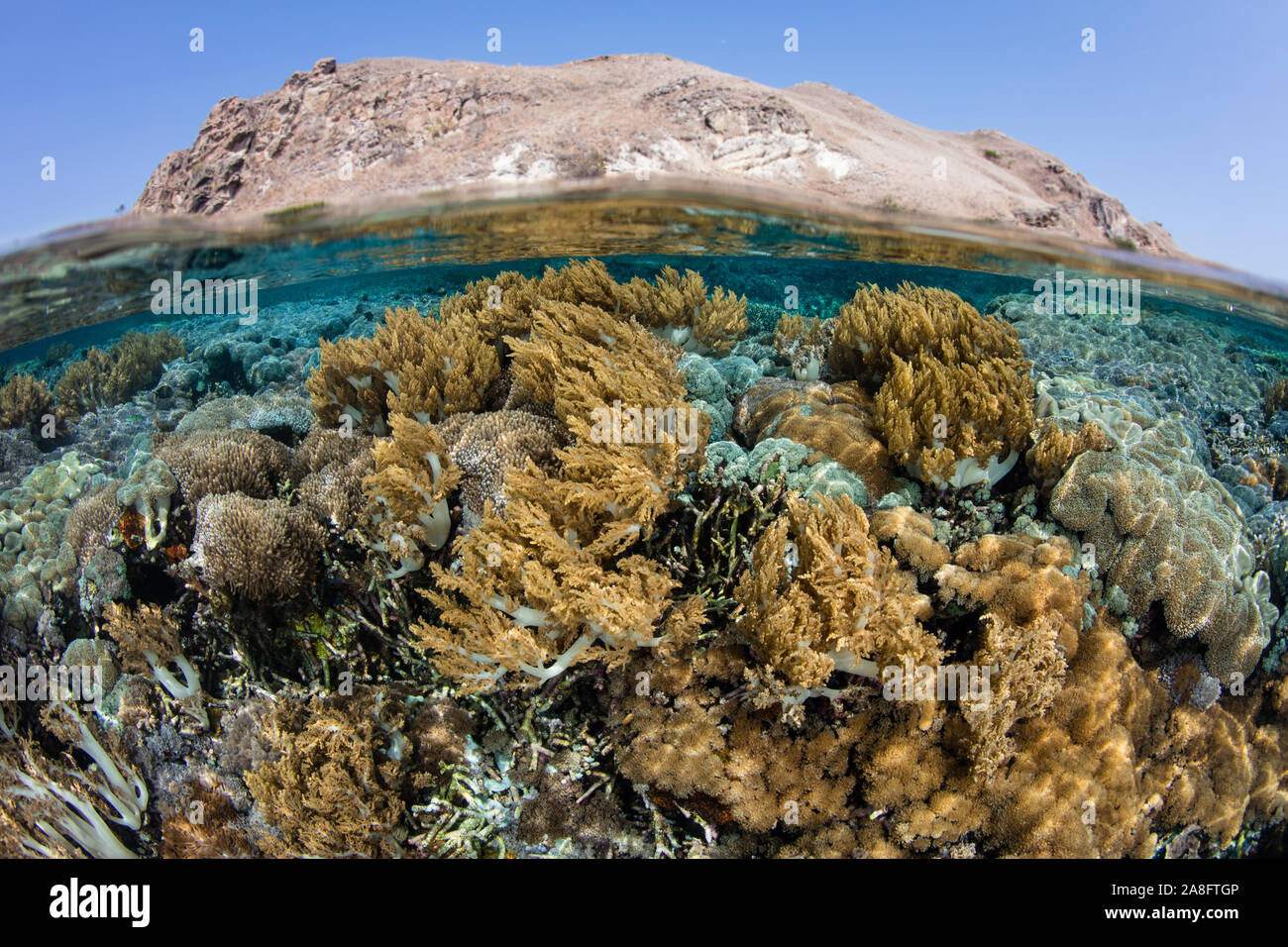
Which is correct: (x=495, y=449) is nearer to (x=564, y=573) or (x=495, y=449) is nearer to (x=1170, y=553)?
(x=564, y=573)

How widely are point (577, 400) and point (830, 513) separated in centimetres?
210

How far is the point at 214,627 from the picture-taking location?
471 centimetres

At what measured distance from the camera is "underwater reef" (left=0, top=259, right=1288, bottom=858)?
11.2 ft

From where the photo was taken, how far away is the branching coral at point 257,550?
4.42 m

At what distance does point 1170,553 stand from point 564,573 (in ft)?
15.6

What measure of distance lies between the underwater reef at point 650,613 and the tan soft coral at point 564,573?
1.1 inches

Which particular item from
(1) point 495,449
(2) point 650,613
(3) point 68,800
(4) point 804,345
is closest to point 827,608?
(2) point 650,613

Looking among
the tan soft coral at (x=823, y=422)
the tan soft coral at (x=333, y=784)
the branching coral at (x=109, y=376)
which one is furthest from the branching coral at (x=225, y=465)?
the branching coral at (x=109, y=376)

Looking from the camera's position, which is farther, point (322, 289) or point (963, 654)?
point (322, 289)

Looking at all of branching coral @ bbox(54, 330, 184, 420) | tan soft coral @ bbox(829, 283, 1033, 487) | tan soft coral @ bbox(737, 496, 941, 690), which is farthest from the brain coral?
branching coral @ bbox(54, 330, 184, 420)

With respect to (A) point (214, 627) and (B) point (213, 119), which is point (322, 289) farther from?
(A) point (214, 627)

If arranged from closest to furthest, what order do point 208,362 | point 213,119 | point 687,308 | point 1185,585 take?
point 1185,585 < point 687,308 < point 213,119 < point 208,362

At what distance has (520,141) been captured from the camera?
8.23 meters
